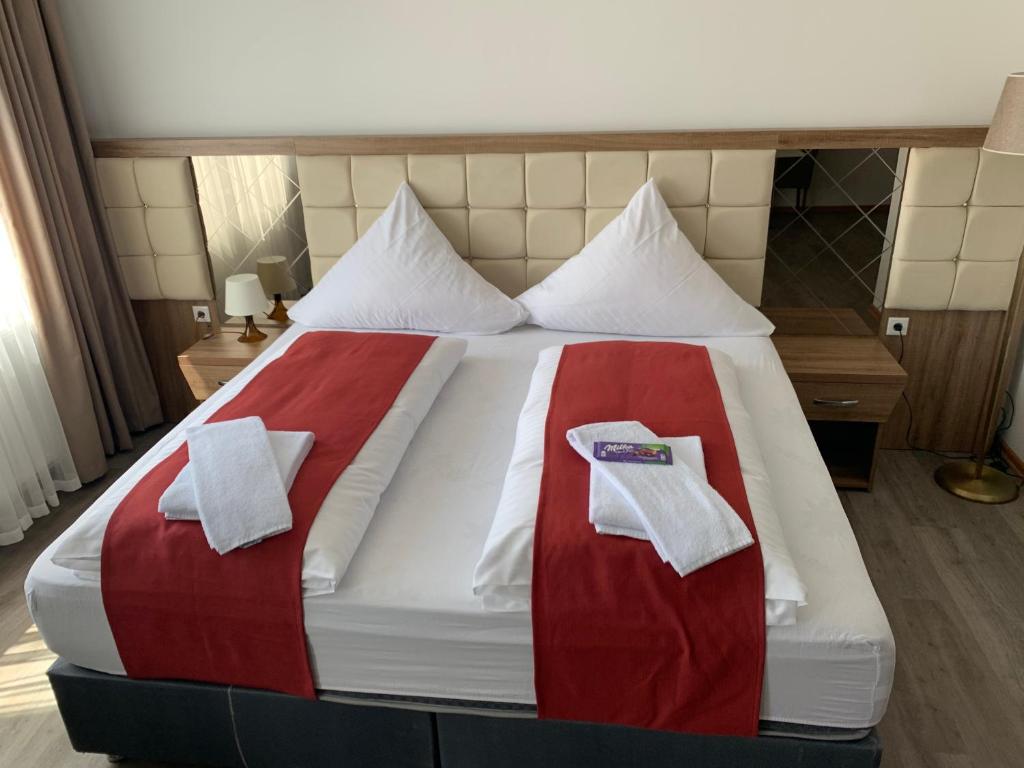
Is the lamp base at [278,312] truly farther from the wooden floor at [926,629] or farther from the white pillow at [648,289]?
the white pillow at [648,289]

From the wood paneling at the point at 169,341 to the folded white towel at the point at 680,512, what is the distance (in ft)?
7.98

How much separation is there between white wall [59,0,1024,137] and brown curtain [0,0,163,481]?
272mm

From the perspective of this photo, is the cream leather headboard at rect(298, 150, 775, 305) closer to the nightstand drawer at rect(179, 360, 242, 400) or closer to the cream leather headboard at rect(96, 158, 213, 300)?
the cream leather headboard at rect(96, 158, 213, 300)

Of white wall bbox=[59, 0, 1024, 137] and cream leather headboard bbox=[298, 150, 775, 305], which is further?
cream leather headboard bbox=[298, 150, 775, 305]

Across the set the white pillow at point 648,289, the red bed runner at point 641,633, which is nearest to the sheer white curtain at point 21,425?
the white pillow at point 648,289

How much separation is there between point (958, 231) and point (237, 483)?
2.78 metres

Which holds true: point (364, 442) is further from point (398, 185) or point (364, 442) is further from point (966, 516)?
point (966, 516)

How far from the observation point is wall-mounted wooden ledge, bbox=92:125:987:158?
10.4 ft

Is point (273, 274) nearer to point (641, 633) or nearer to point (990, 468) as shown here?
point (641, 633)

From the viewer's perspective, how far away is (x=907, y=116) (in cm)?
321

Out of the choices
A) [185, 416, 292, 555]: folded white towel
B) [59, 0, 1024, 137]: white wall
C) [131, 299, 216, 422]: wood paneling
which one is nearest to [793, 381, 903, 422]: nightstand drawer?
[59, 0, 1024, 137]: white wall

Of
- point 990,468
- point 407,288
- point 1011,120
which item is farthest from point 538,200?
point 990,468

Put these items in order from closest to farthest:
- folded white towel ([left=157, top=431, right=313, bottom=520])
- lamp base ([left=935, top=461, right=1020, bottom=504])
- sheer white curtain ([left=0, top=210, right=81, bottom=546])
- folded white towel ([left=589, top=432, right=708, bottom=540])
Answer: folded white towel ([left=589, top=432, right=708, bottom=540])
folded white towel ([left=157, top=431, right=313, bottom=520])
sheer white curtain ([left=0, top=210, right=81, bottom=546])
lamp base ([left=935, top=461, right=1020, bottom=504])

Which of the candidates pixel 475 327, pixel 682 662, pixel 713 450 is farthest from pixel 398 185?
pixel 682 662
